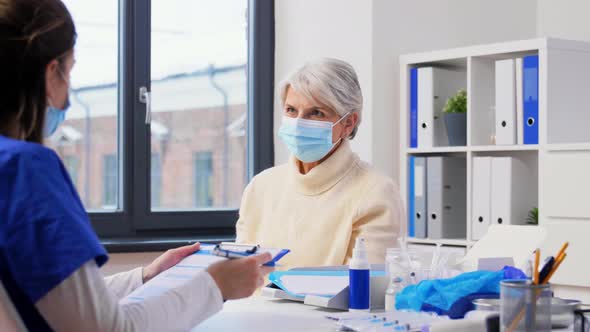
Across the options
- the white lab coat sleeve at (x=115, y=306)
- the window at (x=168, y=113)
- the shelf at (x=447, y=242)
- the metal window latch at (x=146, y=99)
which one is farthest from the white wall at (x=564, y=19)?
the white lab coat sleeve at (x=115, y=306)

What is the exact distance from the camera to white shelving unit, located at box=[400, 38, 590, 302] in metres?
3.02

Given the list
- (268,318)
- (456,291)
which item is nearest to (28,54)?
(268,318)

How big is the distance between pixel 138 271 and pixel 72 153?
1.95 metres

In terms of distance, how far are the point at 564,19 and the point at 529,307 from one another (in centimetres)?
273

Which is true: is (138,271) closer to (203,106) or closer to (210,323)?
(210,323)

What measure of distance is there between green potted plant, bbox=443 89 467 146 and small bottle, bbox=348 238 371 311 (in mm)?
1805

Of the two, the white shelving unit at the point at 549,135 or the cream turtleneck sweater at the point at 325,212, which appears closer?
the cream turtleneck sweater at the point at 325,212

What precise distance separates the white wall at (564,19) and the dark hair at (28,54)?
291 centimetres

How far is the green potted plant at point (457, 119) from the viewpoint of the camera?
349 cm

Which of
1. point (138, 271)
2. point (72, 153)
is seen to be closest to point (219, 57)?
point (72, 153)

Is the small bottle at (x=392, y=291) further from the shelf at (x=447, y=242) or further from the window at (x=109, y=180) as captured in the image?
the window at (x=109, y=180)

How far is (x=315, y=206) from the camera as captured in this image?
8.74ft

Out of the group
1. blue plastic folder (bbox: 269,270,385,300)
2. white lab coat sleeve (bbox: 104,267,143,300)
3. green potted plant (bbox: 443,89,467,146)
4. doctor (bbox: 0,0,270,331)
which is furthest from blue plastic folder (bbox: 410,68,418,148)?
doctor (bbox: 0,0,270,331)

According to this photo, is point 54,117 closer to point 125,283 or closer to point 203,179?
point 125,283
